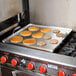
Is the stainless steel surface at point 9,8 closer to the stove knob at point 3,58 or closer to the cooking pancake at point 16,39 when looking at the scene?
the cooking pancake at point 16,39

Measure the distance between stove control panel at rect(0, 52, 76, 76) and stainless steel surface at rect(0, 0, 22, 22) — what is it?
33cm

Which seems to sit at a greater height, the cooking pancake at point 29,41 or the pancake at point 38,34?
the pancake at point 38,34

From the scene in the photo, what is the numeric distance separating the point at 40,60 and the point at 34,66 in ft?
0.23

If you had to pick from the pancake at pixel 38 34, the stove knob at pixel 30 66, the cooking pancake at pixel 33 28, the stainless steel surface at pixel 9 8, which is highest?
the stainless steel surface at pixel 9 8

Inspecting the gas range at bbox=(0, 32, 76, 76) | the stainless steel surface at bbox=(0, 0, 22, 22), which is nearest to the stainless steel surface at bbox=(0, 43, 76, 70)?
the gas range at bbox=(0, 32, 76, 76)

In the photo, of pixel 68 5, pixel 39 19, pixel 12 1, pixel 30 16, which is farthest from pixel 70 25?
pixel 12 1

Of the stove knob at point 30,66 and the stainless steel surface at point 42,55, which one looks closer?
the stainless steel surface at point 42,55

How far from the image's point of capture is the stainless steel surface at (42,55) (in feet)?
3.15

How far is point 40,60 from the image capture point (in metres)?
1.04

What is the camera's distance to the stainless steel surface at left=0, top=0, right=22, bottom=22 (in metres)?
1.29

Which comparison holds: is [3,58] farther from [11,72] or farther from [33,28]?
[33,28]

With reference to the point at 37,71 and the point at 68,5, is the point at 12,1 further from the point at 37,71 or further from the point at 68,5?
the point at 37,71

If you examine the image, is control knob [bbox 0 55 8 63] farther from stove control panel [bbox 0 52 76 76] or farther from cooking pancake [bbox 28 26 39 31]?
cooking pancake [bbox 28 26 39 31]

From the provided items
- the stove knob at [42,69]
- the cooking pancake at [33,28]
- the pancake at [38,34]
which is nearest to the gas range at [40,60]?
the stove knob at [42,69]
